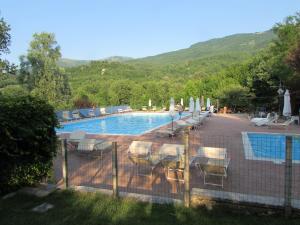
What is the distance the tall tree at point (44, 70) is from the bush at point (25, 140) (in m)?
21.9

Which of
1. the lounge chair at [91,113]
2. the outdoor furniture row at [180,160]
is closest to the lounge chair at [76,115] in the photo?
the lounge chair at [91,113]

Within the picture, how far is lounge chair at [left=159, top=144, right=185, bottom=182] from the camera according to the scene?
643cm

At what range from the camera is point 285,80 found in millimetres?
20984

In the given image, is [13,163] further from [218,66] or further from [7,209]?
[218,66]

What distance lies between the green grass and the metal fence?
250 mm

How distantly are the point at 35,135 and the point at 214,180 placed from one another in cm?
375

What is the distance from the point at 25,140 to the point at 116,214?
2.29m

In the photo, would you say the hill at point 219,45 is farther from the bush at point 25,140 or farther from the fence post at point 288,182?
the fence post at point 288,182

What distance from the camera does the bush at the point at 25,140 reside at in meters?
5.02

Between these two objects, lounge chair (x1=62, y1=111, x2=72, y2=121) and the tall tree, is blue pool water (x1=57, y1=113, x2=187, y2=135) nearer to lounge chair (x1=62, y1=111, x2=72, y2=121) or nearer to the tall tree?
lounge chair (x1=62, y1=111, x2=72, y2=121)

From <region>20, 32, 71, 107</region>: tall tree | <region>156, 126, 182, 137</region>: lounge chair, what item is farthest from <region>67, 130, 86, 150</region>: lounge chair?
<region>20, 32, 71, 107</region>: tall tree

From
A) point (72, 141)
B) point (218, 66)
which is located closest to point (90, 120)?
point (72, 141)

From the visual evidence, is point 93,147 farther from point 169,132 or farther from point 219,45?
point 219,45

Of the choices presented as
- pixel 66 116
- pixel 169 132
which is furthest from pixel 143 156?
pixel 66 116
